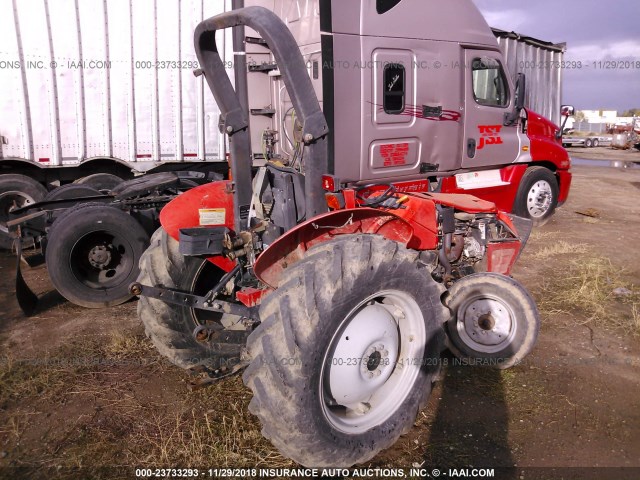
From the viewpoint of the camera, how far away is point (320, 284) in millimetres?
2531

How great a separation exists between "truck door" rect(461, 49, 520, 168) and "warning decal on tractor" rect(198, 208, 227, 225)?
2.99m

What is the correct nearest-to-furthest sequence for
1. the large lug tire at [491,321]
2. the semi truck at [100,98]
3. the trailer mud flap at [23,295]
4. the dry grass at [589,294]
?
the large lug tire at [491,321] → the dry grass at [589,294] → the trailer mud flap at [23,295] → the semi truck at [100,98]

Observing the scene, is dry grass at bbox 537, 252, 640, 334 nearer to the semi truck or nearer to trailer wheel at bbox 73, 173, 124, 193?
the semi truck

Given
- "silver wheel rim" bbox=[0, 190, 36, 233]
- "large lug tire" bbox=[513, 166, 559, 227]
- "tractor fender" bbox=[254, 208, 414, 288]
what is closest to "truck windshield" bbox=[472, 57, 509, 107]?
"large lug tire" bbox=[513, 166, 559, 227]

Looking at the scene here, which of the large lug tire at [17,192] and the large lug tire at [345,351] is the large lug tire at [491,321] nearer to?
the large lug tire at [345,351]

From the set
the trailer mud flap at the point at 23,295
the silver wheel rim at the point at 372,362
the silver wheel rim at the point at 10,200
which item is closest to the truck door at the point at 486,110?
the silver wheel rim at the point at 372,362

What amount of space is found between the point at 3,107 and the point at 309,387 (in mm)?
7701

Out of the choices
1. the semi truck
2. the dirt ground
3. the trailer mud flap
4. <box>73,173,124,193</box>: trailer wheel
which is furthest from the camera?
<box>73,173,124,193</box>: trailer wheel

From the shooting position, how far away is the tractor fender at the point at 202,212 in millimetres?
3504

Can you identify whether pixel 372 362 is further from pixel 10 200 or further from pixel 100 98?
pixel 10 200

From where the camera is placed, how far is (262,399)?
247 centimetres

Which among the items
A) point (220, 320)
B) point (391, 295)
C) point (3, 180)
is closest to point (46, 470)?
point (220, 320)

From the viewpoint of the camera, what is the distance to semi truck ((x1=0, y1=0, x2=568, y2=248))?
7.72 m

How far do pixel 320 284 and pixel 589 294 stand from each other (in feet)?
13.6
